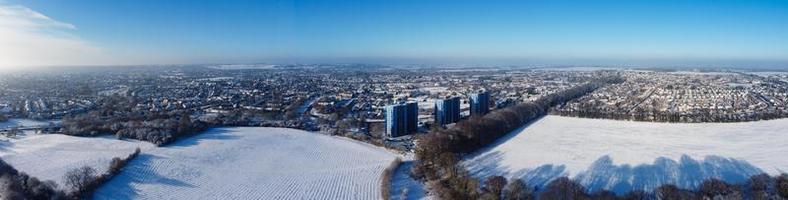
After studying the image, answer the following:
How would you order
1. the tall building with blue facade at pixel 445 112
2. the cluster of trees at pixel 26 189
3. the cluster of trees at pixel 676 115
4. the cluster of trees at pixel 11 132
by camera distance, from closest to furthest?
1. the cluster of trees at pixel 26 189
2. the cluster of trees at pixel 11 132
3. the cluster of trees at pixel 676 115
4. the tall building with blue facade at pixel 445 112

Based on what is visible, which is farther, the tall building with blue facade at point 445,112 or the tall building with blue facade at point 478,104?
the tall building with blue facade at point 478,104

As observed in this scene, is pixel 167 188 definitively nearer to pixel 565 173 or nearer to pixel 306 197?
pixel 306 197

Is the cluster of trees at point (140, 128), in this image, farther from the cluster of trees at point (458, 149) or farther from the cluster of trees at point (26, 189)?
the cluster of trees at point (458, 149)

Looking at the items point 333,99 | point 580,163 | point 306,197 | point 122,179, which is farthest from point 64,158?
point 333,99

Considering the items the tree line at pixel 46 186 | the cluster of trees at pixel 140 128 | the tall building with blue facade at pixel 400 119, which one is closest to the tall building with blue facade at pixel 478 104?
the tall building with blue facade at pixel 400 119

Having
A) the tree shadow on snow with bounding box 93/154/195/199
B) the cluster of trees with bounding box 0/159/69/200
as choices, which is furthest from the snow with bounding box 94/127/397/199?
the cluster of trees with bounding box 0/159/69/200

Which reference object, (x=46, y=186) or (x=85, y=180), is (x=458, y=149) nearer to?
(x=85, y=180)

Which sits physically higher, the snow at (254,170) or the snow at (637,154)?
the snow at (637,154)
